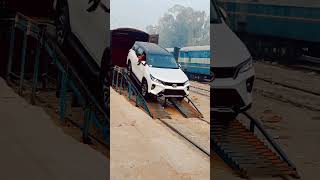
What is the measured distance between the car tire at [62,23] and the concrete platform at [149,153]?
0.69m

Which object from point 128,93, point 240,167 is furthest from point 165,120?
point 240,167

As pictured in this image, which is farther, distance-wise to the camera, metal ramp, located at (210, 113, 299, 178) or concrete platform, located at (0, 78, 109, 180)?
metal ramp, located at (210, 113, 299, 178)

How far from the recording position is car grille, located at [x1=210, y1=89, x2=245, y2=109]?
7.13 ft

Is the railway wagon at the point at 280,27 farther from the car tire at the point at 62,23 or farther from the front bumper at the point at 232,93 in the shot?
the car tire at the point at 62,23

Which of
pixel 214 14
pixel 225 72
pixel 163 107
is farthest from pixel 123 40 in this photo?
pixel 225 72

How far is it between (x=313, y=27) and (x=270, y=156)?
3.98 feet

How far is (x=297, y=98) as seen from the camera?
2750 mm

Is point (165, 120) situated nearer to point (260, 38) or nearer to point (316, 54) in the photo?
point (260, 38)

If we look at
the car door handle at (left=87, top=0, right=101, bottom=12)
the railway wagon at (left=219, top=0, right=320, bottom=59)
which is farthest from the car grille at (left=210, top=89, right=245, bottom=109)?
the car door handle at (left=87, top=0, right=101, bottom=12)

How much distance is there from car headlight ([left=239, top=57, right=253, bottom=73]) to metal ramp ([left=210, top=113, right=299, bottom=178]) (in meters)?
0.39

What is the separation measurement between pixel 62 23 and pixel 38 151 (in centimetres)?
92

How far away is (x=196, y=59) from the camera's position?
1.81m

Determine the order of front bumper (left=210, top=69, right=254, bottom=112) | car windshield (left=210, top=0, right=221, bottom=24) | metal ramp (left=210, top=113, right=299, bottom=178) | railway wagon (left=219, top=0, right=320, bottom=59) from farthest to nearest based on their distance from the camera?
railway wagon (left=219, top=0, right=320, bottom=59), metal ramp (left=210, top=113, right=299, bottom=178), front bumper (left=210, top=69, right=254, bottom=112), car windshield (left=210, top=0, right=221, bottom=24)

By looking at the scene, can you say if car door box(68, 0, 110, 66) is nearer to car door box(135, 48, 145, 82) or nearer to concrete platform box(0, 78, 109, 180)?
car door box(135, 48, 145, 82)
